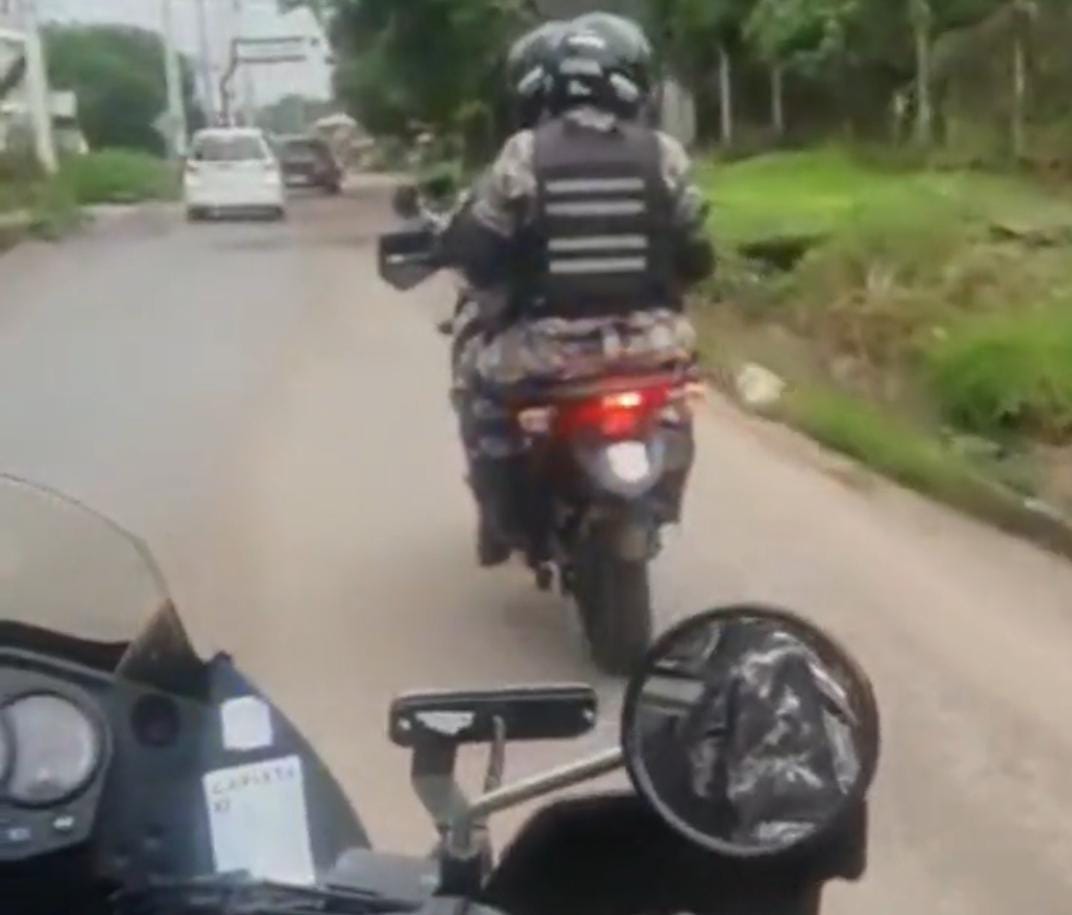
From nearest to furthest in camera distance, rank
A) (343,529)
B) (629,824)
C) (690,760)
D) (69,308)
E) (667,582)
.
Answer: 1. (690,760)
2. (629,824)
3. (667,582)
4. (343,529)
5. (69,308)

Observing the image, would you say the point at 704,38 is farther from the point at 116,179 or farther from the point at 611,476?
the point at 611,476

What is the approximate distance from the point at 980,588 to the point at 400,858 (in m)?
7.02

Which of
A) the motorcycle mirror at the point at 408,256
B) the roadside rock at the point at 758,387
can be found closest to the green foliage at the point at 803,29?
the roadside rock at the point at 758,387

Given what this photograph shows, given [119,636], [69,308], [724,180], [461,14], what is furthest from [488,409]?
[461,14]

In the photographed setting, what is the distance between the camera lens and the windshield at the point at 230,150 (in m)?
42.9

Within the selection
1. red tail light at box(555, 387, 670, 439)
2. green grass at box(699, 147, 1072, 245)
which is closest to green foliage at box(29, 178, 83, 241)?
green grass at box(699, 147, 1072, 245)

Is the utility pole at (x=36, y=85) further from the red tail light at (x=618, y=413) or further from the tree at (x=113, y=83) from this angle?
the red tail light at (x=618, y=413)

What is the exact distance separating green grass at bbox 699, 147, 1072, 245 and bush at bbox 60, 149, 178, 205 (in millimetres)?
22756

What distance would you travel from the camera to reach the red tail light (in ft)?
24.8

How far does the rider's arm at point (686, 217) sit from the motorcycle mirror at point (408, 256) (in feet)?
2.65

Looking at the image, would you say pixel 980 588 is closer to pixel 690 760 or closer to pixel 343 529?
pixel 343 529

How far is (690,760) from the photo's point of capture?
9.14 feet

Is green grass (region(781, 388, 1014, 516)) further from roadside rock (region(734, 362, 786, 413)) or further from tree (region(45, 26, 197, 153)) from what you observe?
tree (region(45, 26, 197, 153))

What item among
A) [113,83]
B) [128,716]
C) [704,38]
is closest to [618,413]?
[128,716]
